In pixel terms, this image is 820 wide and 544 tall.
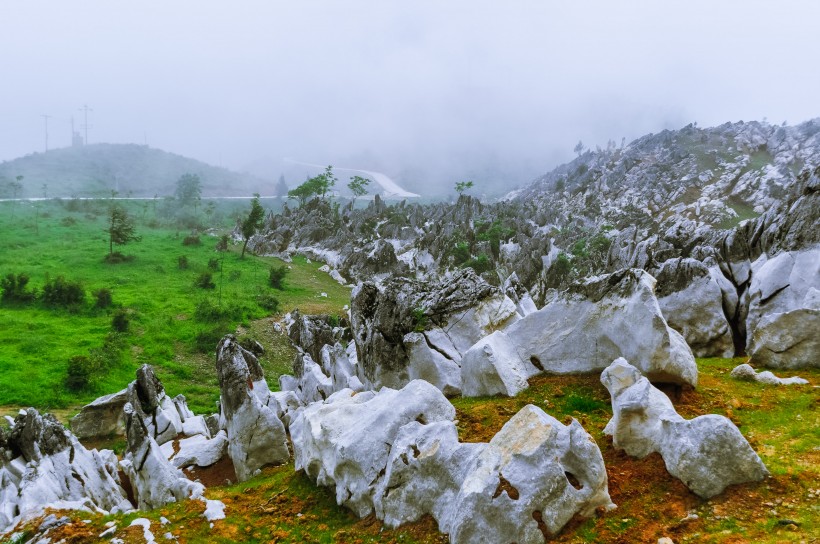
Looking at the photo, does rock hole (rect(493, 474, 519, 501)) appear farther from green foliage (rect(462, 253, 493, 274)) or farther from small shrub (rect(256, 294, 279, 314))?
green foliage (rect(462, 253, 493, 274))

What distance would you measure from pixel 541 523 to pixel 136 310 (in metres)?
48.2

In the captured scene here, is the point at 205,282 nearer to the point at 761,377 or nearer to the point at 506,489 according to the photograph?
the point at 506,489

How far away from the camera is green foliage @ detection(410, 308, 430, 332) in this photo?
20.8 meters

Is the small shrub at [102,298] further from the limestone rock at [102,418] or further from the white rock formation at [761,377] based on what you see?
the white rock formation at [761,377]

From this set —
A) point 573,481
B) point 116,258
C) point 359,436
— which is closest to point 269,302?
point 116,258

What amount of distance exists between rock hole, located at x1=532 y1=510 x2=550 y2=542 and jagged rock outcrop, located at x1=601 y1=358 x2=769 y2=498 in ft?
9.25

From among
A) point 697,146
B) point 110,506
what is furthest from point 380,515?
point 697,146

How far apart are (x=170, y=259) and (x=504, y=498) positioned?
73868 mm

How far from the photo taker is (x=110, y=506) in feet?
52.6

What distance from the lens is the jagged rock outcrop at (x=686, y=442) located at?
8617 mm

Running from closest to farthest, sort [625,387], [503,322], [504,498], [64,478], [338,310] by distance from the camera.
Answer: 1. [504,498]
2. [625,387]
3. [64,478]
4. [503,322]
5. [338,310]

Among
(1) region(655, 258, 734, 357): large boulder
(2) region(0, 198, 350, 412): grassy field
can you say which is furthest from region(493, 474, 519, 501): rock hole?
(2) region(0, 198, 350, 412): grassy field

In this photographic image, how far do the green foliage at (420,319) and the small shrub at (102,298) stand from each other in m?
39.8

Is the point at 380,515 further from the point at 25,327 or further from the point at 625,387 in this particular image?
the point at 25,327
